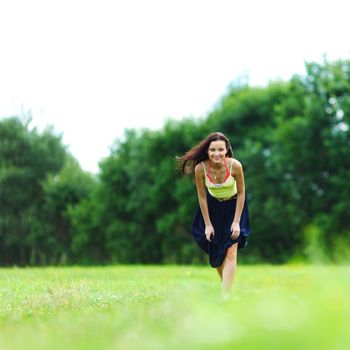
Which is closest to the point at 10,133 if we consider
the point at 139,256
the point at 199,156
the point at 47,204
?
the point at 47,204

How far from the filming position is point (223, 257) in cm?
995

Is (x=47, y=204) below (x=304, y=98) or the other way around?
below

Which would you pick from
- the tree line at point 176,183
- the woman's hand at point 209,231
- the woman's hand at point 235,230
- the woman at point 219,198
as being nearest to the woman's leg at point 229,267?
the woman at point 219,198

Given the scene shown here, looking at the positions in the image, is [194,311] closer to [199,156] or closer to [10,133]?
[199,156]

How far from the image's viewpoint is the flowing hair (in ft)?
32.9

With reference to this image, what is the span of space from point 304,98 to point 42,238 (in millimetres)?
25120

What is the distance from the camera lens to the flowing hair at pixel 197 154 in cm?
1004

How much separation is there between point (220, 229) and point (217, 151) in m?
1.17

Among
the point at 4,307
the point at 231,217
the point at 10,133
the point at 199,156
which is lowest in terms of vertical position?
the point at 4,307

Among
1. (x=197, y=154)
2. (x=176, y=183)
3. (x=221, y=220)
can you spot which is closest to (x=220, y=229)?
(x=221, y=220)

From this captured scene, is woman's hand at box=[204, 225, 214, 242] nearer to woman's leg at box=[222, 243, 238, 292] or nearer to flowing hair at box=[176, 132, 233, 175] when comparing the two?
woman's leg at box=[222, 243, 238, 292]

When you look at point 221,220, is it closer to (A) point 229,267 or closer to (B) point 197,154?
(A) point 229,267

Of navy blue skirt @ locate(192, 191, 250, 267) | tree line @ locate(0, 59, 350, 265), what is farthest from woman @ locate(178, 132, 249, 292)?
tree line @ locate(0, 59, 350, 265)

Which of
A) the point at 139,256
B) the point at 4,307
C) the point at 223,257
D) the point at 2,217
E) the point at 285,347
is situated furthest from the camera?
the point at 2,217
